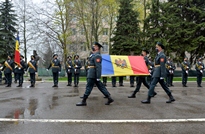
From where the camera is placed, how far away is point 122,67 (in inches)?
365

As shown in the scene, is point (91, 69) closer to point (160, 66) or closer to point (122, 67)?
point (122, 67)

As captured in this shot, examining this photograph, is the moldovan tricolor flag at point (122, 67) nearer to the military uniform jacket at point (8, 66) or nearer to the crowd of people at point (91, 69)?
the crowd of people at point (91, 69)

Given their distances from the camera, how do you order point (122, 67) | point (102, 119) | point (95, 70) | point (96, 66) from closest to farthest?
point (102, 119) → point (96, 66) → point (95, 70) → point (122, 67)

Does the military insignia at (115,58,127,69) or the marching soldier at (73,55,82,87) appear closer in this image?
the military insignia at (115,58,127,69)

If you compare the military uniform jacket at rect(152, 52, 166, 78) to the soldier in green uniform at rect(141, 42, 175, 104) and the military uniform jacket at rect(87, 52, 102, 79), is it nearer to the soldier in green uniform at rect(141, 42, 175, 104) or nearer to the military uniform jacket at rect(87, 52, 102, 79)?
the soldier in green uniform at rect(141, 42, 175, 104)

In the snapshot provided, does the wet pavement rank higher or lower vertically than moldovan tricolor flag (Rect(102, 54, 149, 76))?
lower

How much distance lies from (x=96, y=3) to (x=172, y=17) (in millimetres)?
9036

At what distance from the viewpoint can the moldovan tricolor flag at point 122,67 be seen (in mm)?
9086

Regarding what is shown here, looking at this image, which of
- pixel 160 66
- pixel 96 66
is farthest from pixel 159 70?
pixel 96 66

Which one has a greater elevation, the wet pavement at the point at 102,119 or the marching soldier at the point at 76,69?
the marching soldier at the point at 76,69

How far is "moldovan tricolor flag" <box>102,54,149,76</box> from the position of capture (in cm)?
909

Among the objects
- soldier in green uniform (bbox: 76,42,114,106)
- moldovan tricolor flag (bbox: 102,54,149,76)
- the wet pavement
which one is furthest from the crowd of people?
the wet pavement

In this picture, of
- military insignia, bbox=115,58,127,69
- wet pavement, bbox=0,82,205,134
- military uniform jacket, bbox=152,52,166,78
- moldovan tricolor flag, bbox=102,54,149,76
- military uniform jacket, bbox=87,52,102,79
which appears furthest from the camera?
military insignia, bbox=115,58,127,69

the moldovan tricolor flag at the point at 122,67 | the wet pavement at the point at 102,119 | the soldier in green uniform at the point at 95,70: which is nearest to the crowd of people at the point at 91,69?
the soldier in green uniform at the point at 95,70
